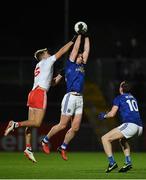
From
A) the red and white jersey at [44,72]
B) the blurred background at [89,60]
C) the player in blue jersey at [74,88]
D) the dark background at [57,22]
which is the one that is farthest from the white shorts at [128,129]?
the dark background at [57,22]

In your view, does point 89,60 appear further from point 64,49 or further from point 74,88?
point 64,49

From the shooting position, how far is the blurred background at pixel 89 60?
2953 cm

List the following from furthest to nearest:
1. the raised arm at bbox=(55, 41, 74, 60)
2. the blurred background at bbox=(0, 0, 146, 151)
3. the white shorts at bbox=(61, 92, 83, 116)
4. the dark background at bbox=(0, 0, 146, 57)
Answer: the dark background at bbox=(0, 0, 146, 57), the blurred background at bbox=(0, 0, 146, 151), the white shorts at bbox=(61, 92, 83, 116), the raised arm at bbox=(55, 41, 74, 60)

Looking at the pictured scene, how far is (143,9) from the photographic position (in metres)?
44.2

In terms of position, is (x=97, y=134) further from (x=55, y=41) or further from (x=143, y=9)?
(x=143, y=9)

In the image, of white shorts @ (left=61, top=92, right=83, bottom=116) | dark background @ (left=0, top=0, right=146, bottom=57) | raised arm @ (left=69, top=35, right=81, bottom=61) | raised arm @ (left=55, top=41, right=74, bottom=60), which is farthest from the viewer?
dark background @ (left=0, top=0, right=146, bottom=57)

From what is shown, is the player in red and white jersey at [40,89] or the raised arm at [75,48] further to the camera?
the player in red and white jersey at [40,89]

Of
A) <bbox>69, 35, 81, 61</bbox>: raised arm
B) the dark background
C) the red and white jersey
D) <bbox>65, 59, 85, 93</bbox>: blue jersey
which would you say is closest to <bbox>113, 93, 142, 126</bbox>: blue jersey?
<bbox>65, 59, 85, 93</bbox>: blue jersey

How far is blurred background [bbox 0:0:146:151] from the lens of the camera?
29.5m

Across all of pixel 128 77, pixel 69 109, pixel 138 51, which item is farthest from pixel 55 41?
pixel 69 109

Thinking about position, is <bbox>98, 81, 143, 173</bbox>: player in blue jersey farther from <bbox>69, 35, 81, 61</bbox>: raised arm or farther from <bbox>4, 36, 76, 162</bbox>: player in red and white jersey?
<bbox>4, 36, 76, 162</bbox>: player in red and white jersey

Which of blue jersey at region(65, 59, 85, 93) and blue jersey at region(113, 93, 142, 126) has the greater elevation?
blue jersey at region(65, 59, 85, 93)

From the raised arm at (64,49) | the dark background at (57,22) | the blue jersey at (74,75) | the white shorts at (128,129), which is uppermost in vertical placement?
the dark background at (57,22)

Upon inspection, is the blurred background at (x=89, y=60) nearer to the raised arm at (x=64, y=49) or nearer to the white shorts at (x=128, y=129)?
the raised arm at (x=64, y=49)
